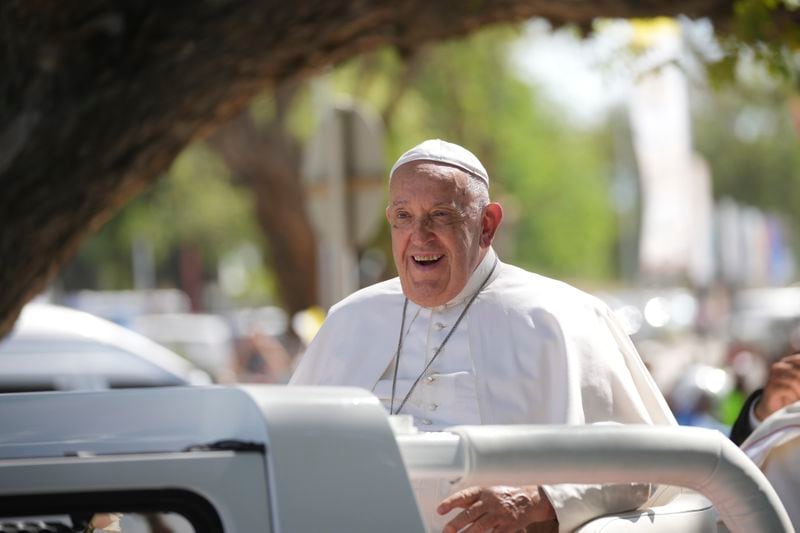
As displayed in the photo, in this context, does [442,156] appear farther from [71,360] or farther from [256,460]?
[71,360]

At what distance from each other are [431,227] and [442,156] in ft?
0.65

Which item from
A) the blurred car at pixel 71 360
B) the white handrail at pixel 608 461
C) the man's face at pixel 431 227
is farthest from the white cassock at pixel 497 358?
the blurred car at pixel 71 360

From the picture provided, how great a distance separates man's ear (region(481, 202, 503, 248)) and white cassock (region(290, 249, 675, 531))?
47 millimetres

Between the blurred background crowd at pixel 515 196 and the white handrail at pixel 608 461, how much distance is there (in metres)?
2.79

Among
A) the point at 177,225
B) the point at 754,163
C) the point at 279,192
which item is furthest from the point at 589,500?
the point at 754,163

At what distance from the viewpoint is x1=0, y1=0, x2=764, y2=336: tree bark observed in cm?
609

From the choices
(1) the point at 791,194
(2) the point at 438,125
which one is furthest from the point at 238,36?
(1) the point at 791,194

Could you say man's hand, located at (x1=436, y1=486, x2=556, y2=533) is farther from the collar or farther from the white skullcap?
the white skullcap

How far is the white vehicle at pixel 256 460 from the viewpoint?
2.13m

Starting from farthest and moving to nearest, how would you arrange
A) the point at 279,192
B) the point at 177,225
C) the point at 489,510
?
the point at 177,225 < the point at 279,192 < the point at 489,510

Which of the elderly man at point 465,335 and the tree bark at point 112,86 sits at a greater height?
the tree bark at point 112,86

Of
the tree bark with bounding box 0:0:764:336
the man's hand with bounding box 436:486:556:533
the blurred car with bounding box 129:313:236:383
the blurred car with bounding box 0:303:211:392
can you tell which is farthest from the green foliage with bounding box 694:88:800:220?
the man's hand with bounding box 436:486:556:533

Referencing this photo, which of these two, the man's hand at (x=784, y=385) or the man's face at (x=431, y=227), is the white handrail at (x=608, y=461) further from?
the man's hand at (x=784, y=385)

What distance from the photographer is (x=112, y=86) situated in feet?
20.6
